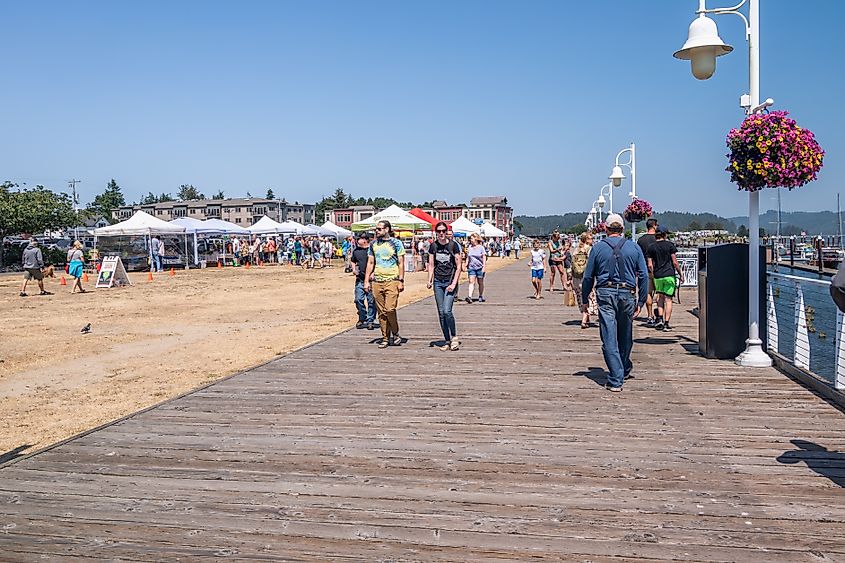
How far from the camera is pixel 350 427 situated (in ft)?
18.6

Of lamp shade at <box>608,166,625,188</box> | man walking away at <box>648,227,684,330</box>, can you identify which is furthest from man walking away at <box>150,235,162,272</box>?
man walking away at <box>648,227,684,330</box>

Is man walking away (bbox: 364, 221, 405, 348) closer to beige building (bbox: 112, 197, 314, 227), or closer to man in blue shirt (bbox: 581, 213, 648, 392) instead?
man in blue shirt (bbox: 581, 213, 648, 392)

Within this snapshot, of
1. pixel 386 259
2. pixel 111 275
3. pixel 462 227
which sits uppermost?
pixel 462 227

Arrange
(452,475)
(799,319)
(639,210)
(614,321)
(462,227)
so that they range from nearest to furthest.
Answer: (452,475), (614,321), (799,319), (639,210), (462,227)

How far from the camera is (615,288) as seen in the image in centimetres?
693

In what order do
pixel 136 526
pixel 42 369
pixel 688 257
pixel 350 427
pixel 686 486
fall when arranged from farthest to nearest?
pixel 688 257
pixel 42 369
pixel 350 427
pixel 686 486
pixel 136 526

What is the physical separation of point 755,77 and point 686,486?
547 centimetres

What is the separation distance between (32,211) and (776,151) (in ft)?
130

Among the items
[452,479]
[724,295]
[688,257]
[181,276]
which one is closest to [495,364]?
[724,295]

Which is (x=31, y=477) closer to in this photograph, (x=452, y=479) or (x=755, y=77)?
(x=452, y=479)

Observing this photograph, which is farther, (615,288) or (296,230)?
(296,230)

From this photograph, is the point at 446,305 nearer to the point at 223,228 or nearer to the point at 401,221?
the point at 401,221

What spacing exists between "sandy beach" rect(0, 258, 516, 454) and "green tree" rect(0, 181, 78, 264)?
1412 cm

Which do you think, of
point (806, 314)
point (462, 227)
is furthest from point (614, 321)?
point (462, 227)
